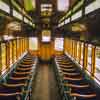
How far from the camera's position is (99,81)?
5.07m

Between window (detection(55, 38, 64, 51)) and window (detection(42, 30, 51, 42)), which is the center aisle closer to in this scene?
window (detection(55, 38, 64, 51))

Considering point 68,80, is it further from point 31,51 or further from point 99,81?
point 31,51

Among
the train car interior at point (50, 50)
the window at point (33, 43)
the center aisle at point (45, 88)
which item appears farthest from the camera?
the window at point (33, 43)

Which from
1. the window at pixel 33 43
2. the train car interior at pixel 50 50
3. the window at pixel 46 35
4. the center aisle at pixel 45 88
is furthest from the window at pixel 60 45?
the center aisle at pixel 45 88

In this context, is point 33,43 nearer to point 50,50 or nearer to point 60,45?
point 50,50

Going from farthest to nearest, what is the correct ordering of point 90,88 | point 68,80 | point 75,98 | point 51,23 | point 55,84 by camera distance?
point 51,23, point 55,84, point 68,80, point 90,88, point 75,98

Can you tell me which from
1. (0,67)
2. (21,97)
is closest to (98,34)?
(21,97)

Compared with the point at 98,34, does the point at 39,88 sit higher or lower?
lower

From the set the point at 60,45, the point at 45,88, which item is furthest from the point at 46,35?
the point at 45,88

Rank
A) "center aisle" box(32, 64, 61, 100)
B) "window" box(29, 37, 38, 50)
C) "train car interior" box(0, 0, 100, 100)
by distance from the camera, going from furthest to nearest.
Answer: "window" box(29, 37, 38, 50)
"center aisle" box(32, 64, 61, 100)
"train car interior" box(0, 0, 100, 100)

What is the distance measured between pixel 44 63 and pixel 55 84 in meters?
6.04

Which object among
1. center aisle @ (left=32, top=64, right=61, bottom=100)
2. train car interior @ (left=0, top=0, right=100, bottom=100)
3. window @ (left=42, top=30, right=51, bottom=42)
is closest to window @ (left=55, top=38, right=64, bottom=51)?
train car interior @ (left=0, top=0, right=100, bottom=100)

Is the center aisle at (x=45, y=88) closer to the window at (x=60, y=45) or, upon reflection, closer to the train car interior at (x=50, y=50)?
the train car interior at (x=50, y=50)

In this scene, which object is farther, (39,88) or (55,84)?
(55,84)
